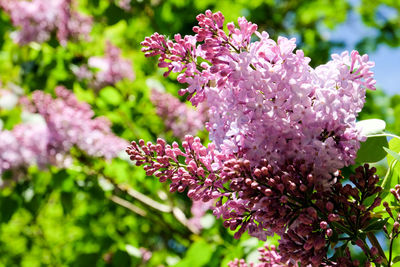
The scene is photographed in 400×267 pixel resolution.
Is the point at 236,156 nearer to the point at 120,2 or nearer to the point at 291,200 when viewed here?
the point at 291,200

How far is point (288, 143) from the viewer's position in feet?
2.92

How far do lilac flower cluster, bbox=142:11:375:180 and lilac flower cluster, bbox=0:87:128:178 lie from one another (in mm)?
2008

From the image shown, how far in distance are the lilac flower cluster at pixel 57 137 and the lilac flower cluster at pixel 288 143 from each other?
197cm

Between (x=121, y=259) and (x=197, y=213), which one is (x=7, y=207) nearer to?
(x=121, y=259)

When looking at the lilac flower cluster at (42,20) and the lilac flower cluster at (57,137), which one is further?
the lilac flower cluster at (42,20)

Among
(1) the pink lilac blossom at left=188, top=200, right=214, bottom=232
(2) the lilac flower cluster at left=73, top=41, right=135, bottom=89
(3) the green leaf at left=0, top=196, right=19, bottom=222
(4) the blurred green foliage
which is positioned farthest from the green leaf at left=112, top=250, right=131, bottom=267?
(2) the lilac flower cluster at left=73, top=41, right=135, bottom=89

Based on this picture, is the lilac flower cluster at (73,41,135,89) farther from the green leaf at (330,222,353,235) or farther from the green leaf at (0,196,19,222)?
the green leaf at (330,222,353,235)

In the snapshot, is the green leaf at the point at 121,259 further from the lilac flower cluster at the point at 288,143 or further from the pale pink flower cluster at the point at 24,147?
the lilac flower cluster at the point at 288,143

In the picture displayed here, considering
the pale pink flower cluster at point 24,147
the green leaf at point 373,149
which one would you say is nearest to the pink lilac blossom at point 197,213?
the pale pink flower cluster at point 24,147

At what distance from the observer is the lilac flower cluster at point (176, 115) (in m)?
3.00

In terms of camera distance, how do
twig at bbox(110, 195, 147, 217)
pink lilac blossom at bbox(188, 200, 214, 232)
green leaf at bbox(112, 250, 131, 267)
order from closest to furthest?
green leaf at bbox(112, 250, 131, 267), twig at bbox(110, 195, 147, 217), pink lilac blossom at bbox(188, 200, 214, 232)

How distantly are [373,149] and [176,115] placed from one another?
214cm

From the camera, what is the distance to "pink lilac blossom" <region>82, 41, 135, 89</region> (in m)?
3.58

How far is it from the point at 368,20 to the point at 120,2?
11.4 ft
